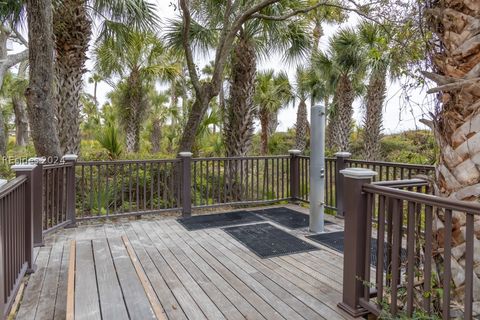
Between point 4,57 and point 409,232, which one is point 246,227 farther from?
point 4,57

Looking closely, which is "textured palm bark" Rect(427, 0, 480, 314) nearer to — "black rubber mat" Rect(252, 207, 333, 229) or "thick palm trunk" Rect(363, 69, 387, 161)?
"black rubber mat" Rect(252, 207, 333, 229)

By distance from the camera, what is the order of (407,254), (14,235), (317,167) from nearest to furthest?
(407,254)
(14,235)
(317,167)

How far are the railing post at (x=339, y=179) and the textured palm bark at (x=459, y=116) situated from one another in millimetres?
3028

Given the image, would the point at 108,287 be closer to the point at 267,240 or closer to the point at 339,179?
the point at 267,240

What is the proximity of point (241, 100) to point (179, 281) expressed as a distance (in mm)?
4409

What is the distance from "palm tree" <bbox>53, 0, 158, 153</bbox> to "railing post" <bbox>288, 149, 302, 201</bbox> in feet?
11.0

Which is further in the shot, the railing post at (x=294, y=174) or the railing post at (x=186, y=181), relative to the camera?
the railing post at (x=294, y=174)

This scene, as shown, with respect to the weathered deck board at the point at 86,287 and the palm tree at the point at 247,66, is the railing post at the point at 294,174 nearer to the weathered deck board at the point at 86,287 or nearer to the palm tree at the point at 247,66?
the palm tree at the point at 247,66

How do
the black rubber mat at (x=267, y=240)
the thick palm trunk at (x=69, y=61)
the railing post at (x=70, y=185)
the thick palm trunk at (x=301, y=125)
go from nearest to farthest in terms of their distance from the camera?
the black rubber mat at (x=267, y=240) → the railing post at (x=70, y=185) → the thick palm trunk at (x=69, y=61) → the thick palm trunk at (x=301, y=125)

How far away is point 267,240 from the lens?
13.2ft

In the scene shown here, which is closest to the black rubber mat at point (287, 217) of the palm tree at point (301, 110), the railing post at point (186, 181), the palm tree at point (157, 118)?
the railing post at point (186, 181)

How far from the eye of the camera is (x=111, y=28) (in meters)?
6.25

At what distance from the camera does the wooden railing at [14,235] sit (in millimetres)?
2246

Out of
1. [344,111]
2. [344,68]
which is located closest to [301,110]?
[344,111]
